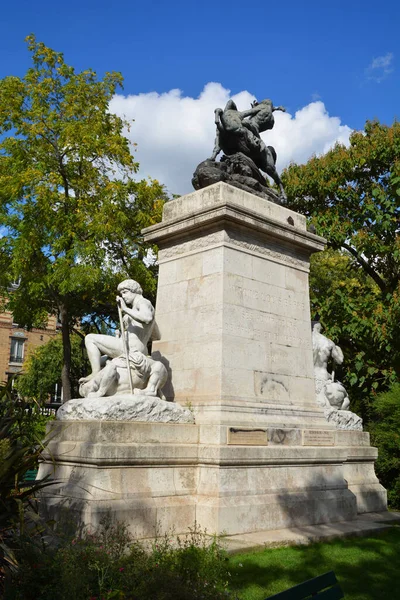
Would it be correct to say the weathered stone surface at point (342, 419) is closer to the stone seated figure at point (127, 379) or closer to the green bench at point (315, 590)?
the stone seated figure at point (127, 379)

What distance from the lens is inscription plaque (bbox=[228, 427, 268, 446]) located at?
8.80 meters

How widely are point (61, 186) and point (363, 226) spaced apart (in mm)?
9510

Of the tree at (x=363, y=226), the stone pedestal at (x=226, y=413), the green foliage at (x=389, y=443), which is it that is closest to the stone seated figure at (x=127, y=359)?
the stone pedestal at (x=226, y=413)

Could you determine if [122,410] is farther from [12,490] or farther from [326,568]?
[326,568]

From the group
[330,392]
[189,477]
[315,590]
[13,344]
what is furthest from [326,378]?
[13,344]

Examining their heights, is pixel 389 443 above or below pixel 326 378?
below

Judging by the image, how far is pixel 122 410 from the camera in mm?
8352

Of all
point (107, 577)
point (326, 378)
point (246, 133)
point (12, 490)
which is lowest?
point (107, 577)

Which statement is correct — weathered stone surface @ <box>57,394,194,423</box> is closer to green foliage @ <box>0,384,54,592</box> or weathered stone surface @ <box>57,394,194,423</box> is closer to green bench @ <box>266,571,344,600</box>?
green foliage @ <box>0,384,54,592</box>

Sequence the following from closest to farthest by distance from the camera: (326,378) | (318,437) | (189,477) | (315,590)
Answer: (315,590) → (189,477) → (318,437) → (326,378)

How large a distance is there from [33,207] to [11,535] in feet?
45.3

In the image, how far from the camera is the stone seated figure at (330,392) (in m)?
12.2

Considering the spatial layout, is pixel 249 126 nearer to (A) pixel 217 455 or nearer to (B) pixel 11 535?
(A) pixel 217 455

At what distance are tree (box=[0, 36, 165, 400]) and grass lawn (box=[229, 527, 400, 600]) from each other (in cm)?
1077
